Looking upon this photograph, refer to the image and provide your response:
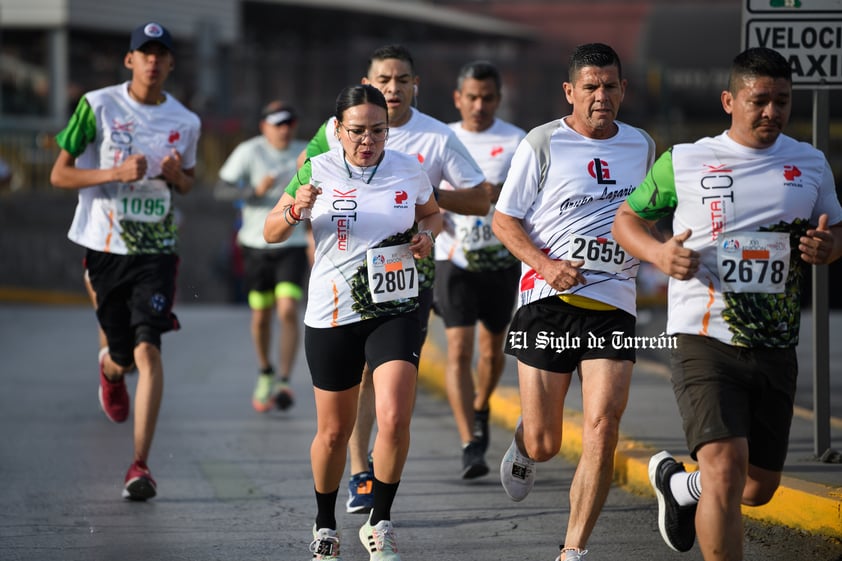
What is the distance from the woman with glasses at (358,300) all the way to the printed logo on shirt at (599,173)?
797 mm

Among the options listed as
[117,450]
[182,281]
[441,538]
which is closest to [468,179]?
[441,538]

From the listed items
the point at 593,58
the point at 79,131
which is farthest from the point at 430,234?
the point at 79,131

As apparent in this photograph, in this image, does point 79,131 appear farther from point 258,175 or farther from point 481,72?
point 258,175

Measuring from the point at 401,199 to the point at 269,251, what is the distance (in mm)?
5125

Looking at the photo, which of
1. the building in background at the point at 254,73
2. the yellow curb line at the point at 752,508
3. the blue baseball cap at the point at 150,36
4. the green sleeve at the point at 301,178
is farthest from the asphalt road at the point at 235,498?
the building in background at the point at 254,73

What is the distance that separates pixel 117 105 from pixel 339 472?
290 centimetres

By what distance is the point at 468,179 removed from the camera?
289 inches

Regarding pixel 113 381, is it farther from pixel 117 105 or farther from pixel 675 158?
pixel 675 158

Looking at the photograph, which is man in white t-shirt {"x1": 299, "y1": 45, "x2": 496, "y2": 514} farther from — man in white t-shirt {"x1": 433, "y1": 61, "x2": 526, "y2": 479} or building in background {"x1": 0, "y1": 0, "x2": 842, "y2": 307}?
building in background {"x1": 0, "y1": 0, "x2": 842, "y2": 307}

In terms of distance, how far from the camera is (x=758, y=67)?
17.2ft

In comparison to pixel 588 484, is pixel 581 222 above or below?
above

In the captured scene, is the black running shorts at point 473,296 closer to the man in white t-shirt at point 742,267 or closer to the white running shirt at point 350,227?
the white running shirt at point 350,227

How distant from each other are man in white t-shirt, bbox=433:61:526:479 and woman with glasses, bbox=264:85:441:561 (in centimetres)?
225

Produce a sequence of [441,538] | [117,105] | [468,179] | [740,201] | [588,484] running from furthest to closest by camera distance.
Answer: [117,105] < [468,179] < [441,538] < [588,484] < [740,201]
